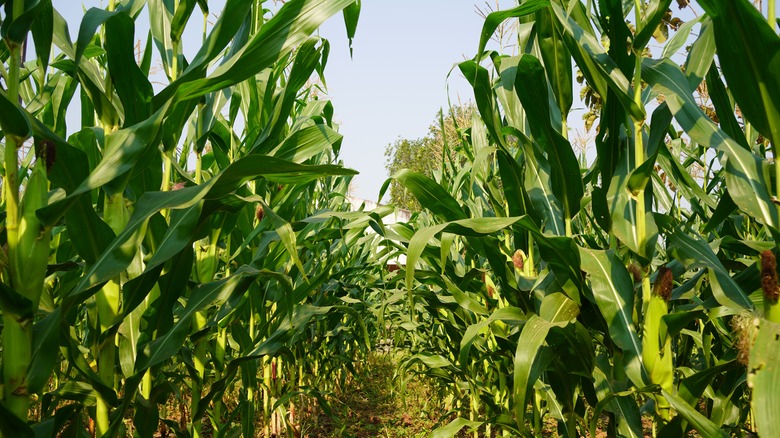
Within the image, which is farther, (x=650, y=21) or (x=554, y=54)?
(x=554, y=54)

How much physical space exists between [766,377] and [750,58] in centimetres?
67

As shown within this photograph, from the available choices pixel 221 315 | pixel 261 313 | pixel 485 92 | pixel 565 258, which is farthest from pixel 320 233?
pixel 565 258

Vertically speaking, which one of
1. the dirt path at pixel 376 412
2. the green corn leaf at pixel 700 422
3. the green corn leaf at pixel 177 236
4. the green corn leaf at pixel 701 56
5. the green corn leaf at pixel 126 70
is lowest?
the dirt path at pixel 376 412

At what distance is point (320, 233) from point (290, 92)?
840mm

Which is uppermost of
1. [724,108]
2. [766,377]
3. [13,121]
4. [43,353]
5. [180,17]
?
[180,17]

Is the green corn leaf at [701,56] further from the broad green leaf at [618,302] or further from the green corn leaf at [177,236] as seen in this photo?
the green corn leaf at [177,236]

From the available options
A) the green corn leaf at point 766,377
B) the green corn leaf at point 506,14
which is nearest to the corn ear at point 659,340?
the green corn leaf at point 766,377

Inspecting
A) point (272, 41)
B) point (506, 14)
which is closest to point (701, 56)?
point (506, 14)

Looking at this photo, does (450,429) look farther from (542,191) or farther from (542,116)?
(542,116)

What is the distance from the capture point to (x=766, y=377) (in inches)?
36.4

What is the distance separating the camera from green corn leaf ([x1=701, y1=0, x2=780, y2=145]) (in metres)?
1.11

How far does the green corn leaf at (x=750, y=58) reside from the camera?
111 centimetres

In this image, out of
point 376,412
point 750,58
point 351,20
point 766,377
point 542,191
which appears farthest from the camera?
point 376,412

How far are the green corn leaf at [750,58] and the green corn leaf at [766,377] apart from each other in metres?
0.48
